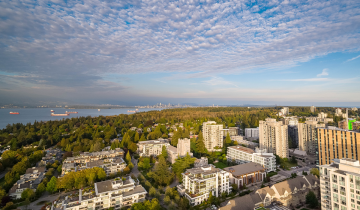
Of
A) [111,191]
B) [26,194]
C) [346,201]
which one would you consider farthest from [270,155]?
[26,194]

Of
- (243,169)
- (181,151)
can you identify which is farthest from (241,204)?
(181,151)

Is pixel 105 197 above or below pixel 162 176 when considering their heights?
above

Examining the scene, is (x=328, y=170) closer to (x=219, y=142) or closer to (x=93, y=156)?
(x=219, y=142)

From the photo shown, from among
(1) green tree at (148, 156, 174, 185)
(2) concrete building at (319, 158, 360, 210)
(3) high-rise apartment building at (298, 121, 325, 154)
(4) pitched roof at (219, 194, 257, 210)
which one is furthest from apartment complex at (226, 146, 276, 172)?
(1) green tree at (148, 156, 174, 185)

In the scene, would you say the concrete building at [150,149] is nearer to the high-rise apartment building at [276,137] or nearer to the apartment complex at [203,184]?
the apartment complex at [203,184]

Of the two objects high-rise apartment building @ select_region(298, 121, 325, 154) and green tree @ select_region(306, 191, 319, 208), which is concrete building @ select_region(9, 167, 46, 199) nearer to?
green tree @ select_region(306, 191, 319, 208)

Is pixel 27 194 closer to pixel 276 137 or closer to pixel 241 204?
pixel 241 204
